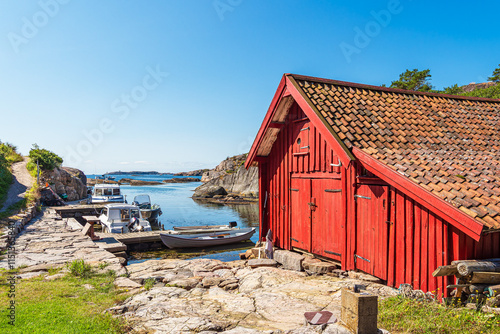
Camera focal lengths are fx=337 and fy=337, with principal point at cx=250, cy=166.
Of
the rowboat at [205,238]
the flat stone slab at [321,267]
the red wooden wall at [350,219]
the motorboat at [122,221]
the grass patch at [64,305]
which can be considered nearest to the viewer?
the grass patch at [64,305]

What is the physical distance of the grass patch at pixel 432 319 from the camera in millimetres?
4855

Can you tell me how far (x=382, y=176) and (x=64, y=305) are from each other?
22.0 ft

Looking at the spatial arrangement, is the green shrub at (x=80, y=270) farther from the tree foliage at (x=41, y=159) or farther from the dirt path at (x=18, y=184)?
the tree foliage at (x=41, y=159)

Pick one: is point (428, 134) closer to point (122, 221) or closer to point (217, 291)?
point (217, 291)

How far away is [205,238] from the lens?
2131 cm

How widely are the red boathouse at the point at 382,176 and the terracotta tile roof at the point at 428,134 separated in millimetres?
30

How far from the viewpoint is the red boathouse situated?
19.9 feet

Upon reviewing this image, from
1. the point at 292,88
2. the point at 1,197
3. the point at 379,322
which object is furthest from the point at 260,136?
the point at 1,197

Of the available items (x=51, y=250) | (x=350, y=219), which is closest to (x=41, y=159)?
(x=51, y=250)

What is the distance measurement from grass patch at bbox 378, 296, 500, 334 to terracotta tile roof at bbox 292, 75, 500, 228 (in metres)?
1.43

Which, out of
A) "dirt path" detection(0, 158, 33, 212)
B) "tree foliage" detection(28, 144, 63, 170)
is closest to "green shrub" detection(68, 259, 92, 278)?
"dirt path" detection(0, 158, 33, 212)

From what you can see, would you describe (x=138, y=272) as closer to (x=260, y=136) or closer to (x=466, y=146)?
(x=260, y=136)

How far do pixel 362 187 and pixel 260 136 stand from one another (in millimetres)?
4464

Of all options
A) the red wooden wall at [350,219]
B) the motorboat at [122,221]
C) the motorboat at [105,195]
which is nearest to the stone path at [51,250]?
the motorboat at [122,221]
